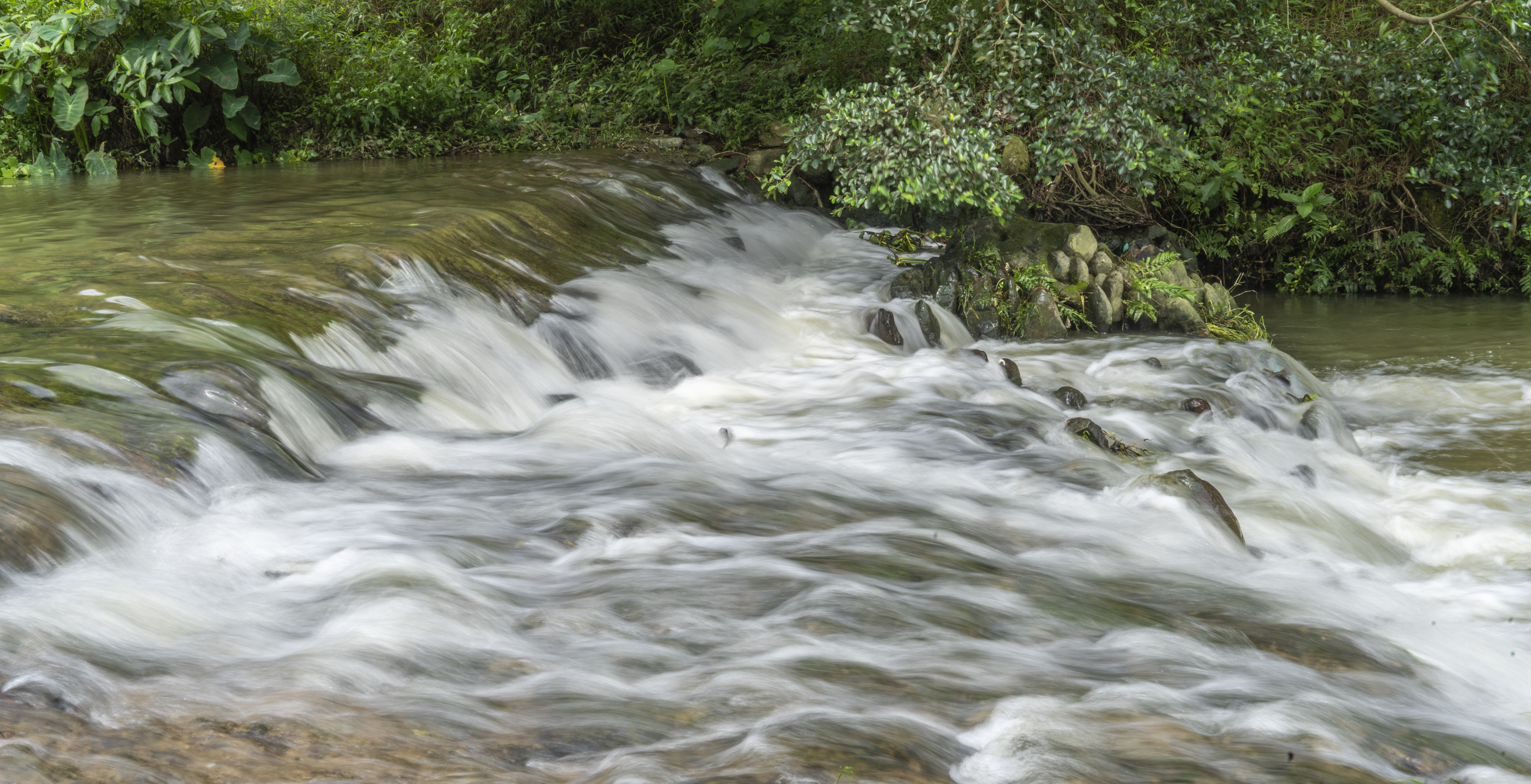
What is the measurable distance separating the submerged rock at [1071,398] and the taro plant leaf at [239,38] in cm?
972

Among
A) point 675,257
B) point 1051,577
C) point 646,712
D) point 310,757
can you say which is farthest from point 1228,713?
point 675,257

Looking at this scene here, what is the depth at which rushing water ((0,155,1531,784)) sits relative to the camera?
97.5 inches

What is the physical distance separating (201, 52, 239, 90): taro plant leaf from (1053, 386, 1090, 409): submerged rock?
9.76 m

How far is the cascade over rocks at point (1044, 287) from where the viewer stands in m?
8.02

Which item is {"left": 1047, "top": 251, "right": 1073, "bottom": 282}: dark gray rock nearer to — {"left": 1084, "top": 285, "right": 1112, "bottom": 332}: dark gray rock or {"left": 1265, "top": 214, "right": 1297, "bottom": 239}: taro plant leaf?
{"left": 1084, "top": 285, "right": 1112, "bottom": 332}: dark gray rock

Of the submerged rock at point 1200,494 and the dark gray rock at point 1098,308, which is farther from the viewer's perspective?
the dark gray rock at point 1098,308

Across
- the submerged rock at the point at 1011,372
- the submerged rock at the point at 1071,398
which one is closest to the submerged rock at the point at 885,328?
the submerged rock at the point at 1011,372

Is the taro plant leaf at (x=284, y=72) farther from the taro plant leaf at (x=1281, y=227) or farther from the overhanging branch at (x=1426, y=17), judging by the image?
the overhanging branch at (x=1426, y=17)

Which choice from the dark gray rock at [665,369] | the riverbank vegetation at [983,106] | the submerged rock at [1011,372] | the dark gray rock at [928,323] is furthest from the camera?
the riverbank vegetation at [983,106]

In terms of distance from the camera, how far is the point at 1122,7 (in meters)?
10.8

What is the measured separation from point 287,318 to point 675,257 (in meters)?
3.69

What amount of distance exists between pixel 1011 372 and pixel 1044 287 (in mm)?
1942

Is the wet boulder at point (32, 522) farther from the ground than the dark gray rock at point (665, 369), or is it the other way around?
the wet boulder at point (32, 522)

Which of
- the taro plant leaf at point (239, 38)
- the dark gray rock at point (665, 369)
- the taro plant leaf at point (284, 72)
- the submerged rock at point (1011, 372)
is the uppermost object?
the taro plant leaf at point (239, 38)
